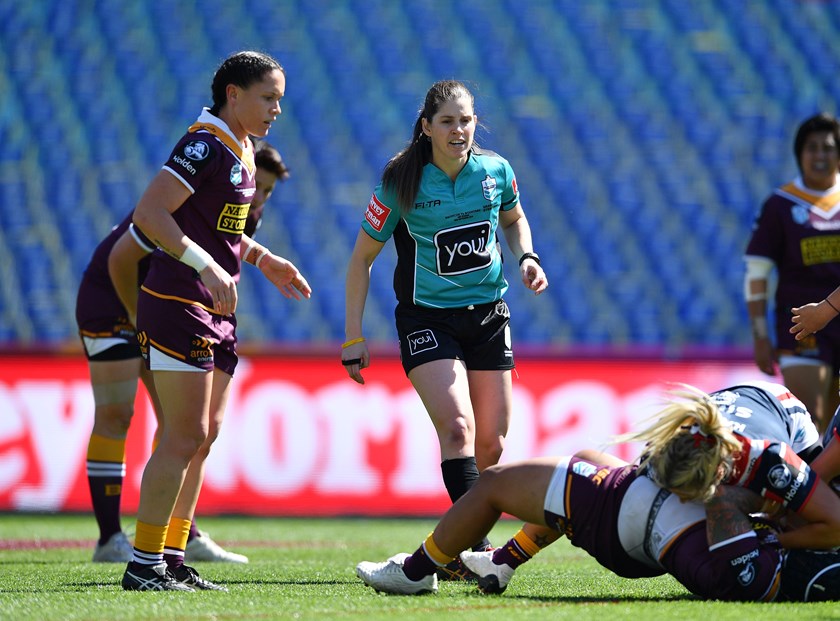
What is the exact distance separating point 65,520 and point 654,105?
720 centimetres

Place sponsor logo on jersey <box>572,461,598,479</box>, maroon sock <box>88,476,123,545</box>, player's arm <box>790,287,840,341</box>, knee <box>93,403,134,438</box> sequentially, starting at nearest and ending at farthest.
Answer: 1. sponsor logo on jersey <box>572,461,598,479</box>
2. player's arm <box>790,287,840,341</box>
3. maroon sock <box>88,476,123,545</box>
4. knee <box>93,403,134,438</box>

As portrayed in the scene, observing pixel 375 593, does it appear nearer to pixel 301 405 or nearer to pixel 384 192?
pixel 384 192

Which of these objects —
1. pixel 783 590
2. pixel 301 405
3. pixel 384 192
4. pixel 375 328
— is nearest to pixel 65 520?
pixel 301 405

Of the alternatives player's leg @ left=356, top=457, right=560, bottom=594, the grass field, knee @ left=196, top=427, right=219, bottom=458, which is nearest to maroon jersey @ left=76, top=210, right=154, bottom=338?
the grass field

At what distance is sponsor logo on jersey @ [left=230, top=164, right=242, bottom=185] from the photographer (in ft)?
15.3

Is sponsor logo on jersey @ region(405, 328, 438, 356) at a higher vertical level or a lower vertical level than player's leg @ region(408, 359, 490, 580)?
Answer: higher

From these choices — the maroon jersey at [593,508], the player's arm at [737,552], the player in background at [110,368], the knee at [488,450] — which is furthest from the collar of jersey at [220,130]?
the player's arm at [737,552]

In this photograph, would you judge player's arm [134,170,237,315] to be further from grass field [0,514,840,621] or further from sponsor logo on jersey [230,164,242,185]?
grass field [0,514,840,621]

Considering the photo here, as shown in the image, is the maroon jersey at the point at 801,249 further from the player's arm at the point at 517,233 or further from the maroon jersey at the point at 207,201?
the maroon jersey at the point at 207,201

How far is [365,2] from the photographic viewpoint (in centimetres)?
1270

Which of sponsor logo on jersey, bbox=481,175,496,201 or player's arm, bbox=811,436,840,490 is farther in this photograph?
sponsor logo on jersey, bbox=481,175,496,201

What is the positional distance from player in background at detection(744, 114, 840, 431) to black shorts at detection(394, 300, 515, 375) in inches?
97.4

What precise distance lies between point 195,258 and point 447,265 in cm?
116

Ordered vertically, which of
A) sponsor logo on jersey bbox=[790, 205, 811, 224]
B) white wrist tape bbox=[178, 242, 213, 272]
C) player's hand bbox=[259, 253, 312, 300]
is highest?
sponsor logo on jersey bbox=[790, 205, 811, 224]
